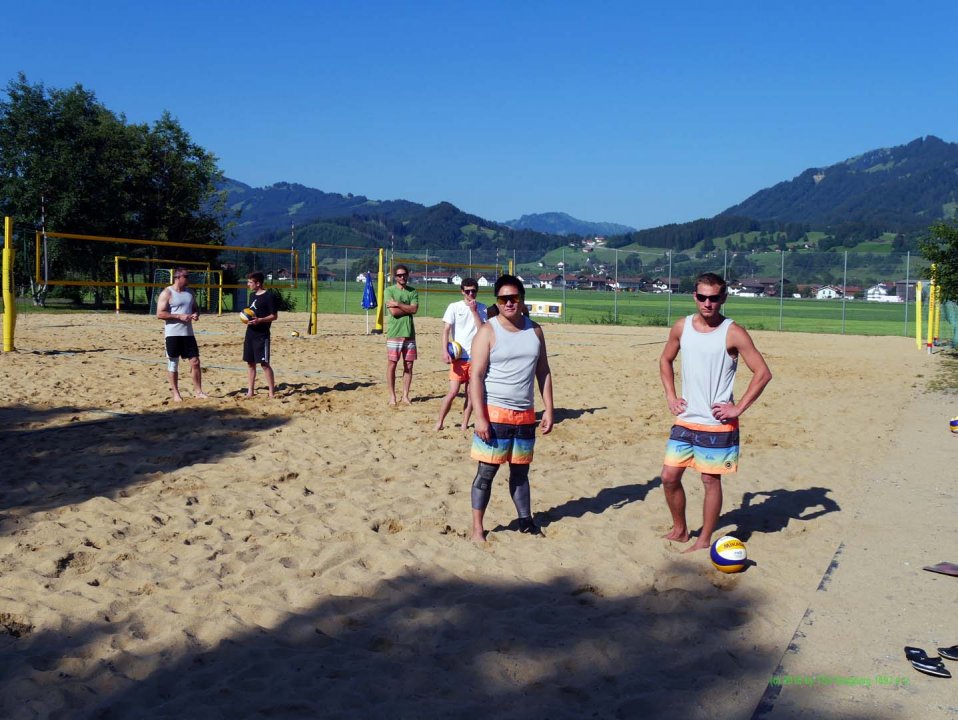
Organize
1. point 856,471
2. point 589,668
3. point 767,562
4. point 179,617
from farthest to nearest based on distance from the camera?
point 856,471, point 767,562, point 179,617, point 589,668

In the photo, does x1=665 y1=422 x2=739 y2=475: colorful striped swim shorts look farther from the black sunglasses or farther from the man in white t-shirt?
the man in white t-shirt

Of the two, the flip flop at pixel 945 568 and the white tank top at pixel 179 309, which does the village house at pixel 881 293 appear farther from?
the flip flop at pixel 945 568

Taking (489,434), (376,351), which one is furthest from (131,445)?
(376,351)

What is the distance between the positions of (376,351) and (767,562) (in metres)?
11.8

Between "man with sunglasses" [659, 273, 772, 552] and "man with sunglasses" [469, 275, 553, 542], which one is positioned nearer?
"man with sunglasses" [659, 273, 772, 552]

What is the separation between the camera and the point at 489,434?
4.90 metres

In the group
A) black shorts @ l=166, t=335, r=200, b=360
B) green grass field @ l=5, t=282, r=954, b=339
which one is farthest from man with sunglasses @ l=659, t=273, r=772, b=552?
green grass field @ l=5, t=282, r=954, b=339

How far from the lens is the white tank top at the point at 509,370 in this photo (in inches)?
195

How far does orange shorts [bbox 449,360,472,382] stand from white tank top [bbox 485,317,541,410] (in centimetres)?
317

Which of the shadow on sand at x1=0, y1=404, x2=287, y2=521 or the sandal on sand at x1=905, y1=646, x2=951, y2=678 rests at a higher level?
the shadow on sand at x1=0, y1=404, x2=287, y2=521

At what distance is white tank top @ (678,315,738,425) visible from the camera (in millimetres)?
4656

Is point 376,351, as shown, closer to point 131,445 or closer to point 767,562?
point 131,445

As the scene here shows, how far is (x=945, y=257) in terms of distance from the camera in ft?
51.4

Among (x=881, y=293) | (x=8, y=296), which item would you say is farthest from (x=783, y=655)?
(x=881, y=293)
